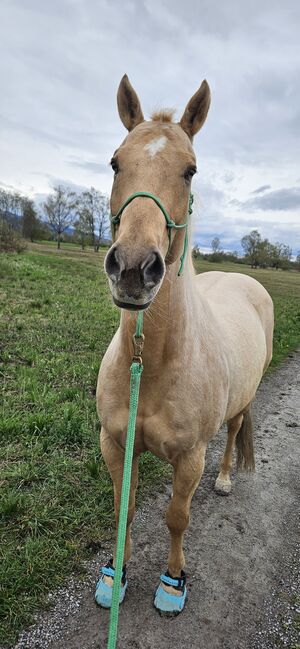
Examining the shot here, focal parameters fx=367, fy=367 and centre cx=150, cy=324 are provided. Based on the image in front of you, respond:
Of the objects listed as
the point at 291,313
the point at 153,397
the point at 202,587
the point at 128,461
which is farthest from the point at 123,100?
the point at 291,313

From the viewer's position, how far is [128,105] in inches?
92.8

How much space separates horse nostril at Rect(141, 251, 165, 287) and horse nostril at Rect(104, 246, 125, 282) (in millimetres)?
94

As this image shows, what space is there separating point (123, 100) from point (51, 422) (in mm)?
3505

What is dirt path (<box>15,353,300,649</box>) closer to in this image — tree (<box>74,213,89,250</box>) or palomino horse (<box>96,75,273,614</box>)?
palomino horse (<box>96,75,273,614</box>)

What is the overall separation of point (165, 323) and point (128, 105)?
1424mm

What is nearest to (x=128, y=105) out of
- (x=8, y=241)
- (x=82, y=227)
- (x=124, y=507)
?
(x=124, y=507)

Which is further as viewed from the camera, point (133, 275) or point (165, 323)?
point (165, 323)

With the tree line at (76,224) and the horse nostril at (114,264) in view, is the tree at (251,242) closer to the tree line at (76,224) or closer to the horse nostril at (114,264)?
the tree line at (76,224)

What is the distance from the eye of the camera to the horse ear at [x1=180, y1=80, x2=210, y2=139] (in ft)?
7.47

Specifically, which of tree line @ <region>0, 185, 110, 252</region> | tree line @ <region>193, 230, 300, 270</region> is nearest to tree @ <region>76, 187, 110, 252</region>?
tree line @ <region>0, 185, 110, 252</region>

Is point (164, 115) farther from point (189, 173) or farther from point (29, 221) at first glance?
point (29, 221)


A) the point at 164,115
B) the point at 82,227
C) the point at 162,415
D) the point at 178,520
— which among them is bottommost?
the point at 178,520

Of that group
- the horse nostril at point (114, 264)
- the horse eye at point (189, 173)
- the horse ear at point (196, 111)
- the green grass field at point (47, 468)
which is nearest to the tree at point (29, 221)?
the green grass field at point (47, 468)

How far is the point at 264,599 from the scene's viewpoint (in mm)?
2691
